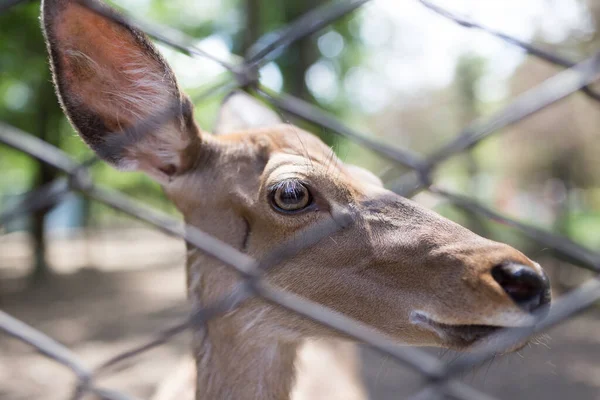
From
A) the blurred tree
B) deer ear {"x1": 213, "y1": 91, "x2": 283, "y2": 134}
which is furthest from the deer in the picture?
the blurred tree

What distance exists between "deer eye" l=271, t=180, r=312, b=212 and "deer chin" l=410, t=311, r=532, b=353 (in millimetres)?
559

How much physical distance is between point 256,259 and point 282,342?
39 centimetres

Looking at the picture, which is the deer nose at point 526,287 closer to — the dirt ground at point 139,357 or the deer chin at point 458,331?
the deer chin at point 458,331

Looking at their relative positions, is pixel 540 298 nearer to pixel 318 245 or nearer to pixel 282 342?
pixel 318 245

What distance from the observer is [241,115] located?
122 inches

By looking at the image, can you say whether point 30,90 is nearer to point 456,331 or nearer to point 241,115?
point 241,115

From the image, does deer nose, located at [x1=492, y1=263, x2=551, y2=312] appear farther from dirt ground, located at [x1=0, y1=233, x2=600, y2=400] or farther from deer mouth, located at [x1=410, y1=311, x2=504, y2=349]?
dirt ground, located at [x1=0, y1=233, x2=600, y2=400]

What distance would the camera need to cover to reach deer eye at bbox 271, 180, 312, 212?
6.61 feet

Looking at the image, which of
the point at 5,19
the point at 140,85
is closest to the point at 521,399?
the point at 140,85

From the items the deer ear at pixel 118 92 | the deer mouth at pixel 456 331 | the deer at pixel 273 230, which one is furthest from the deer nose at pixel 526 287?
the deer ear at pixel 118 92

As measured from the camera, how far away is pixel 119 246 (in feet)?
79.3

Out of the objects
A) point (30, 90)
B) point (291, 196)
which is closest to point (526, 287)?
point (291, 196)

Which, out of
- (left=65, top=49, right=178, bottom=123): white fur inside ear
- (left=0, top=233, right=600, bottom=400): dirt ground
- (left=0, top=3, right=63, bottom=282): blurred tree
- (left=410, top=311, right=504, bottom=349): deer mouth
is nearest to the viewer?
(left=410, top=311, right=504, bottom=349): deer mouth

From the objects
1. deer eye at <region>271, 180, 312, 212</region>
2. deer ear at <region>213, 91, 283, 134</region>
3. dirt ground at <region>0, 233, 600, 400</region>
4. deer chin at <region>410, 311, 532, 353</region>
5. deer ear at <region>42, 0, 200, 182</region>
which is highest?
dirt ground at <region>0, 233, 600, 400</region>
